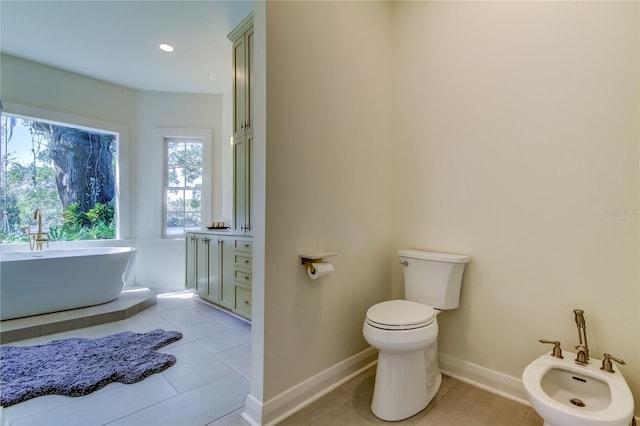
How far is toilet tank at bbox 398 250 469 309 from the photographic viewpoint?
1.83 metres

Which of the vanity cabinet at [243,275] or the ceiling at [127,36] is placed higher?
the ceiling at [127,36]

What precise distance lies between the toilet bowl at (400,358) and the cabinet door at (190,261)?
269 centimetres

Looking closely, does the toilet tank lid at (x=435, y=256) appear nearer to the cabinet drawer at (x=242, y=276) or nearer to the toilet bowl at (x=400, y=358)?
the toilet bowl at (x=400, y=358)

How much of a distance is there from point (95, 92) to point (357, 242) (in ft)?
13.4

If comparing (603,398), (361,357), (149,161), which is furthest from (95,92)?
(603,398)

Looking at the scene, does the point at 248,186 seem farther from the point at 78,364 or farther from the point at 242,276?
the point at 78,364

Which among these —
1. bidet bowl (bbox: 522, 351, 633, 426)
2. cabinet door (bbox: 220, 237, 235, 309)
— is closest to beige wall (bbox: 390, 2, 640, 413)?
bidet bowl (bbox: 522, 351, 633, 426)

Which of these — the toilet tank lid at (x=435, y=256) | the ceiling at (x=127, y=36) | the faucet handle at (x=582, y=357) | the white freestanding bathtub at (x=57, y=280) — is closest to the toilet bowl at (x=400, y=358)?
the toilet tank lid at (x=435, y=256)

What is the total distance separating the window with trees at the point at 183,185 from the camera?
436 centimetres

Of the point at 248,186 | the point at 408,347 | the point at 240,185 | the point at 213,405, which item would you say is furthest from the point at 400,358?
the point at 240,185

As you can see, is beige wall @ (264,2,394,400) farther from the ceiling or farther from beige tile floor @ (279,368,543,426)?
the ceiling

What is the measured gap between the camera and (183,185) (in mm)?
4379

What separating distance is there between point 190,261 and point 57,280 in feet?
4.06

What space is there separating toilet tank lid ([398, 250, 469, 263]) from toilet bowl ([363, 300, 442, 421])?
35cm
